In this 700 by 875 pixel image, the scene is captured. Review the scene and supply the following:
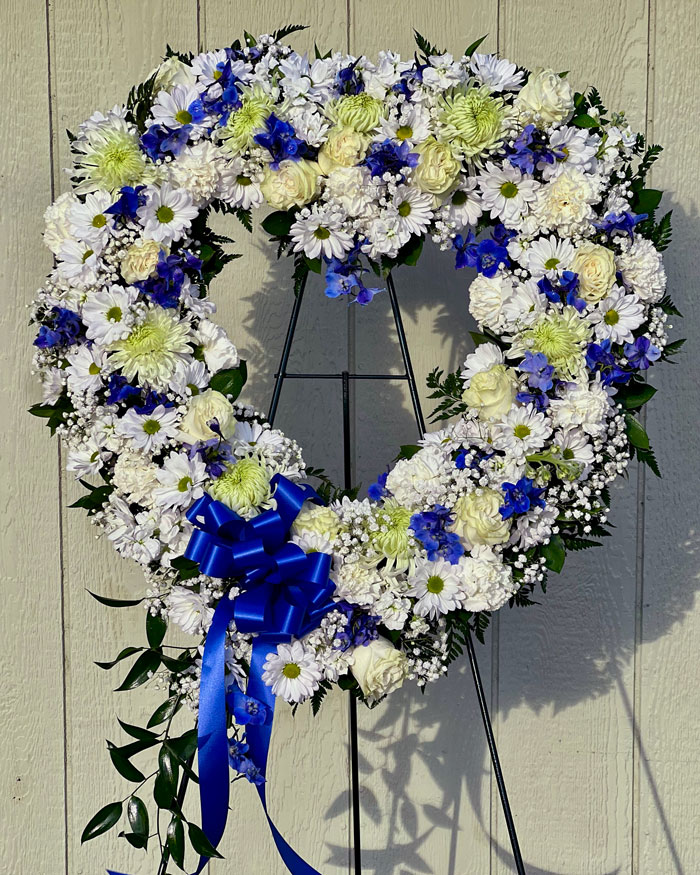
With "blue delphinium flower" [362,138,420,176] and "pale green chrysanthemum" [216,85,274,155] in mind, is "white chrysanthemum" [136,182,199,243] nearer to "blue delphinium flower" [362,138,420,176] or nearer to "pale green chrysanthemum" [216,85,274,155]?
"pale green chrysanthemum" [216,85,274,155]

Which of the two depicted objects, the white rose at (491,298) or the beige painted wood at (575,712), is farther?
the beige painted wood at (575,712)

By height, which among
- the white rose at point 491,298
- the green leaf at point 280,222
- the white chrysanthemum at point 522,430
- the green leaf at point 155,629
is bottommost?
the green leaf at point 155,629

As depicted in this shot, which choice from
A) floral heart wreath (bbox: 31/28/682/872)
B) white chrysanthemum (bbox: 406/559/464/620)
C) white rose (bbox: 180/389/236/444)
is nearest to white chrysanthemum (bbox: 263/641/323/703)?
floral heart wreath (bbox: 31/28/682/872)

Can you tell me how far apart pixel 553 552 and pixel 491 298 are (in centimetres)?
28

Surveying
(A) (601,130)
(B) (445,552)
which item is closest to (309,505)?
(B) (445,552)

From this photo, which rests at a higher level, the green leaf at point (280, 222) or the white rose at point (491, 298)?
the green leaf at point (280, 222)

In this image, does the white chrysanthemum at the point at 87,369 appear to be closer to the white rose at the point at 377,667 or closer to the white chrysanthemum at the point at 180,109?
the white chrysanthemum at the point at 180,109

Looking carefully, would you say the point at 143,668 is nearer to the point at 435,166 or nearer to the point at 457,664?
the point at 457,664

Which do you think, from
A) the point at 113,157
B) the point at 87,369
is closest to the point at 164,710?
the point at 87,369

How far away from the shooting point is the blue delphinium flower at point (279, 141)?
2.97ft

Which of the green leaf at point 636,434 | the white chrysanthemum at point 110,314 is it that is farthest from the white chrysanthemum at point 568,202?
the white chrysanthemum at point 110,314

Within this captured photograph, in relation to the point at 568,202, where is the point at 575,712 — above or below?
below

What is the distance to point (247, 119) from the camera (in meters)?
0.92

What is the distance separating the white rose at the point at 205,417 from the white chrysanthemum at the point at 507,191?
35 cm
